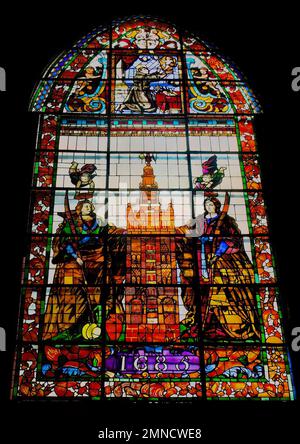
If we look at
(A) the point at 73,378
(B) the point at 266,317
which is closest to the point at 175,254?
(B) the point at 266,317

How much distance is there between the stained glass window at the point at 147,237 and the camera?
22.0 ft

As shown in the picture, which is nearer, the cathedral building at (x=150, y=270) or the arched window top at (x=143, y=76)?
the cathedral building at (x=150, y=270)

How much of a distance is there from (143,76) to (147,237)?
7.50 feet

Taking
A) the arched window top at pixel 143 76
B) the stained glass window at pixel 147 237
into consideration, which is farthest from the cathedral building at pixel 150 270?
the arched window top at pixel 143 76

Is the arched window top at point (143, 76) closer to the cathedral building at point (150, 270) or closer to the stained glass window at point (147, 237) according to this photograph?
the stained glass window at point (147, 237)

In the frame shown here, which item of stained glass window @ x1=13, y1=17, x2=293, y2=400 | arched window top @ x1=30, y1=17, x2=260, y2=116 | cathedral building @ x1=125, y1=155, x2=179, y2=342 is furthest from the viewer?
arched window top @ x1=30, y1=17, x2=260, y2=116

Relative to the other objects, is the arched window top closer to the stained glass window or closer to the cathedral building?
the stained glass window

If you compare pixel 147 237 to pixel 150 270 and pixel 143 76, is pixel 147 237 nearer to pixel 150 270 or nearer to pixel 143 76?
pixel 150 270

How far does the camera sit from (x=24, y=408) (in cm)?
626

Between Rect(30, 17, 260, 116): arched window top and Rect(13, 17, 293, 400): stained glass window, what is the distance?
18 millimetres

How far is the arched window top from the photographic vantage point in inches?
332

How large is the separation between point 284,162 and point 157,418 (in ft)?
10.3

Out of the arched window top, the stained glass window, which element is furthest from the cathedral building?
the arched window top

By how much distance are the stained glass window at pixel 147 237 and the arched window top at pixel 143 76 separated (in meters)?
0.02
